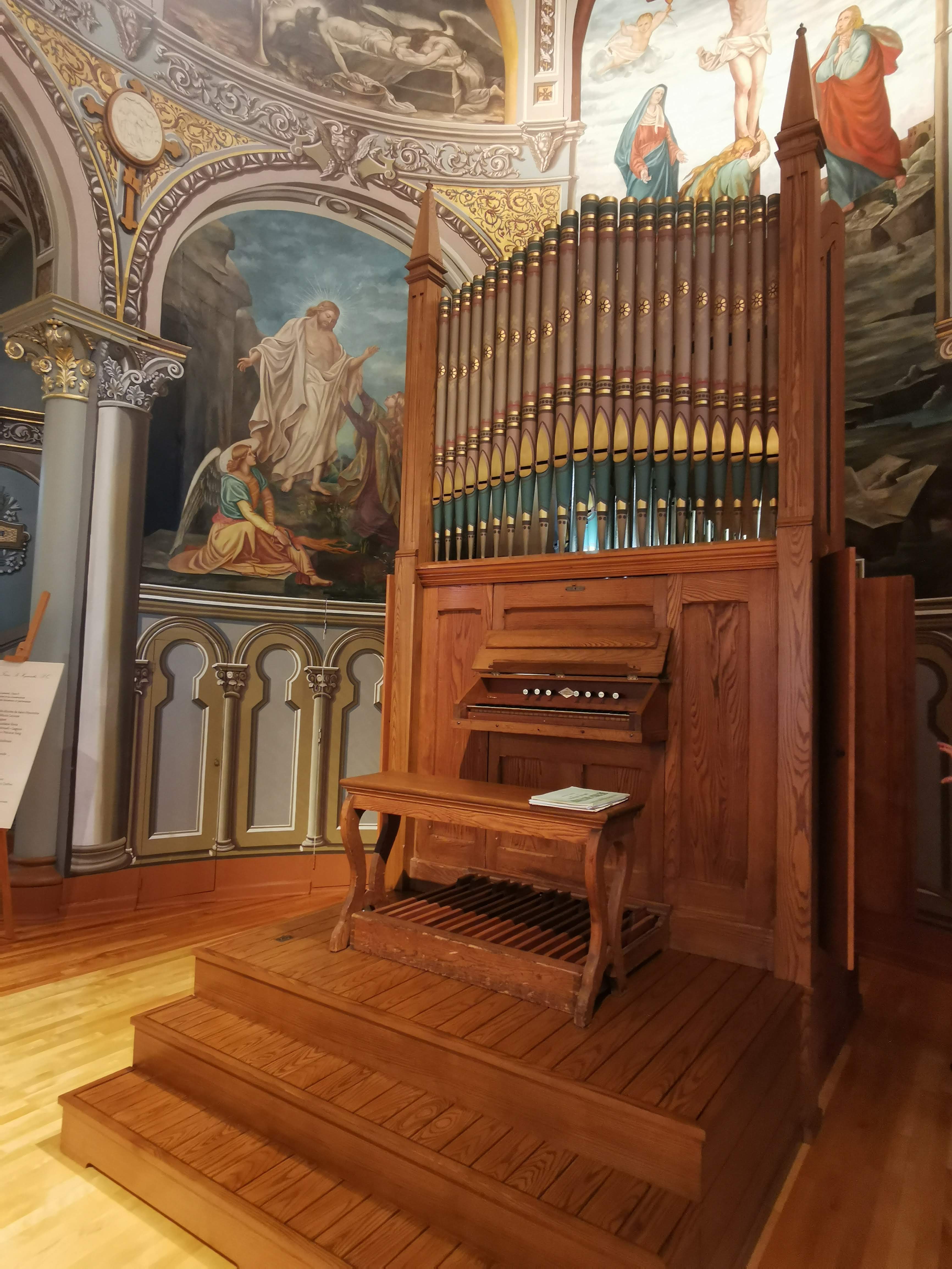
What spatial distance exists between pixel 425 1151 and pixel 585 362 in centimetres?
301

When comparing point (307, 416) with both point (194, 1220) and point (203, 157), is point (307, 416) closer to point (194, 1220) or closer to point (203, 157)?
point (203, 157)

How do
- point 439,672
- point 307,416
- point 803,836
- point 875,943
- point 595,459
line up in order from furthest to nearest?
point 307,416
point 875,943
point 439,672
point 595,459
point 803,836

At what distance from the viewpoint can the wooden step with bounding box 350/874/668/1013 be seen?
8.86ft

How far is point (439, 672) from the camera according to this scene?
3.97m

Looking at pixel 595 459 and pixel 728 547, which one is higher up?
pixel 595 459

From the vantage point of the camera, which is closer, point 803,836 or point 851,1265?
point 851,1265

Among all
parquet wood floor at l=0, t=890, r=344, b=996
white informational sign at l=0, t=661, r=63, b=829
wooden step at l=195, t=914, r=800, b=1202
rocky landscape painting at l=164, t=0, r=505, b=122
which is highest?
rocky landscape painting at l=164, t=0, r=505, b=122

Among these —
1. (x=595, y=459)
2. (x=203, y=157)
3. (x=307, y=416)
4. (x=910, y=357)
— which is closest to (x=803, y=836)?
(x=595, y=459)

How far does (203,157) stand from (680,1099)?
6072 millimetres

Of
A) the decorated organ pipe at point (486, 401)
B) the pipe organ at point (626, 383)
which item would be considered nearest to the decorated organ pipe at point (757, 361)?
the pipe organ at point (626, 383)

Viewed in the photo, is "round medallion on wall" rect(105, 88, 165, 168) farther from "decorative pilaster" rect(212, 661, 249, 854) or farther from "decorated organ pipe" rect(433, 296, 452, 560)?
"decorative pilaster" rect(212, 661, 249, 854)

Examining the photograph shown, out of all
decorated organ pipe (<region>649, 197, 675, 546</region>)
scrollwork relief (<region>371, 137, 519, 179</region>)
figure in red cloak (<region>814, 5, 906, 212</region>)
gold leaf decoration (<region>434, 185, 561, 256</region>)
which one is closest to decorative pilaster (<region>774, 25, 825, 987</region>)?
decorated organ pipe (<region>649, 197, 675, 546</region>)

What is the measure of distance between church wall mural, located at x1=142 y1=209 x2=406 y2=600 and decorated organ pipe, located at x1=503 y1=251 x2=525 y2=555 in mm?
2616

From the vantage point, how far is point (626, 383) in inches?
133
